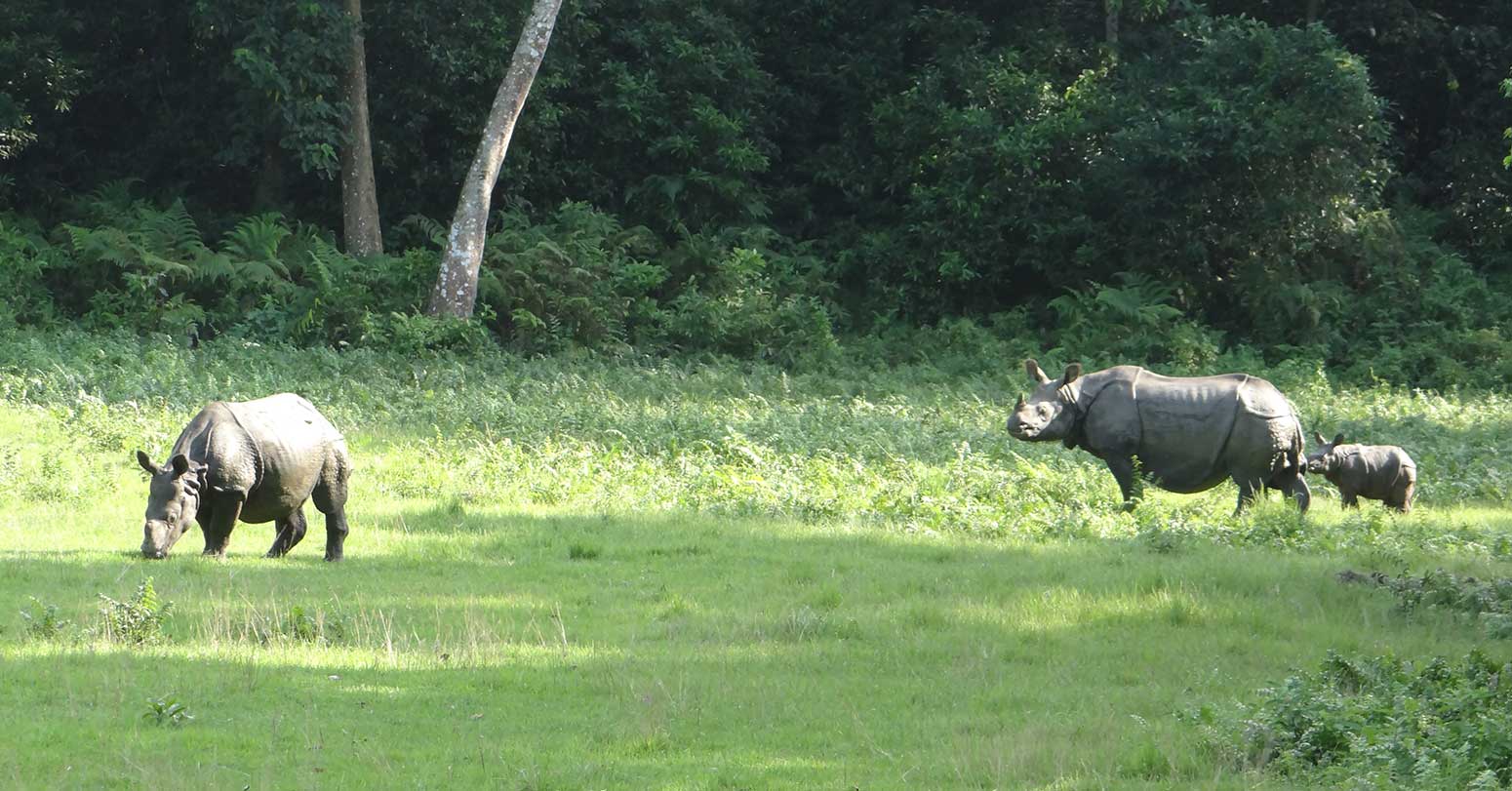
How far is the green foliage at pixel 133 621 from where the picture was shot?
1112 centimetres

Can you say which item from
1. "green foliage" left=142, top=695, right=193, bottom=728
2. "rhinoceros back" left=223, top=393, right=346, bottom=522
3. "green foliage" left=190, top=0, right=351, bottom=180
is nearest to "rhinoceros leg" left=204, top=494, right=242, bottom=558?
"rhinoceros back" left=223, top=393, right=346, bottom=522

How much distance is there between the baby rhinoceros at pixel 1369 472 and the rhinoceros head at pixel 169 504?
1186 centimetres

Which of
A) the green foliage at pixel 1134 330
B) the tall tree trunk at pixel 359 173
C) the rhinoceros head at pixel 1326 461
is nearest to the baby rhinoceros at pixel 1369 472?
the rhinoceros head at pixel 1326 461

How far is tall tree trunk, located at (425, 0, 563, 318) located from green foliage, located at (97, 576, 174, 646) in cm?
1748

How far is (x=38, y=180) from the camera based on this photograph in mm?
34875

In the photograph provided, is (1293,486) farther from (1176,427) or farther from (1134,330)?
(1134,330)

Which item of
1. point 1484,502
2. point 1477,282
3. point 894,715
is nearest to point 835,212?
point 1477,282

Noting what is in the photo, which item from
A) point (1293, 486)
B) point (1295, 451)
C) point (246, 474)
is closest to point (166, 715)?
point (246, 474)

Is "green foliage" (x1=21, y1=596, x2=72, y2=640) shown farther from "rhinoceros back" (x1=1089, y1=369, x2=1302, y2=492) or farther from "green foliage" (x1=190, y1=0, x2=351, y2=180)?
"green foliage" (x1=190, y1=0, x2=351, y2=180)

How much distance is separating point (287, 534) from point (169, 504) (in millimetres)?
1356

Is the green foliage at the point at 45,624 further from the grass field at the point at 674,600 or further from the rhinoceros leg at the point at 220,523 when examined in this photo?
the rhinoceros leg at the point at 220,523

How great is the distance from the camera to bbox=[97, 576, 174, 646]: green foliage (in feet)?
36.5

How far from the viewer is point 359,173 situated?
32.4m

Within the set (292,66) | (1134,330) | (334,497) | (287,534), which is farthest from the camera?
(1134,330)
